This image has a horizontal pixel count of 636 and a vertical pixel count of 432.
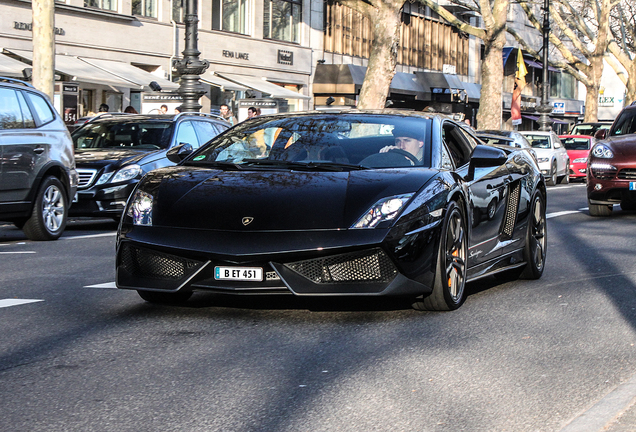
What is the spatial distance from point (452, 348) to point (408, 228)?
86 cm

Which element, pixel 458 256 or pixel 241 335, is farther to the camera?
pixel 458 256

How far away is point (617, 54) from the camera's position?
5600cm

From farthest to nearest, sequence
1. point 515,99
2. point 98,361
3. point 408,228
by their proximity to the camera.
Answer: point 515,99
point 408,228
point 98,361

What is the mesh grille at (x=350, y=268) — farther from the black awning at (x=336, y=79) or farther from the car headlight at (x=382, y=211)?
the black awning at (x=336, y=79)

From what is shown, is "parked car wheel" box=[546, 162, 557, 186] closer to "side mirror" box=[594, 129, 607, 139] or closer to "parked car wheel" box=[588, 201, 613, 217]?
"side mirror" box=[594, 129, 607, 139]

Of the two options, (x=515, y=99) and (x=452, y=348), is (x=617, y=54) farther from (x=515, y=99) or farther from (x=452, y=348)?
(x=452, y=348)

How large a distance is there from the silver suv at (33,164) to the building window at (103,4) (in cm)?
2020

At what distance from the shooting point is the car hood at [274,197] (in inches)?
241

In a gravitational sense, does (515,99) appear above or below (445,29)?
below

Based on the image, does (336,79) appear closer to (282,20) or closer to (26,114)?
(282,20)

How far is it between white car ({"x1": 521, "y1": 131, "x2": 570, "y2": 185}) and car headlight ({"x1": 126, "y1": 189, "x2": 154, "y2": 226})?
74.8 ft

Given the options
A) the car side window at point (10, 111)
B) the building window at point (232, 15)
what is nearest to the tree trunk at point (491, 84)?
the building window at point (232, 15)

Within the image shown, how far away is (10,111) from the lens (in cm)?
1135

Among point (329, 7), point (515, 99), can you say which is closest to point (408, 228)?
point (515, 99)
